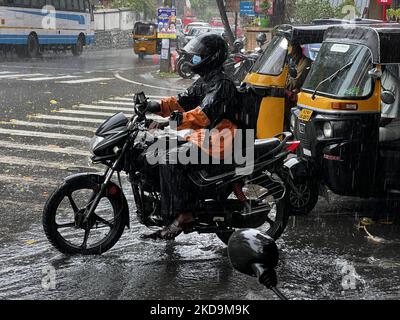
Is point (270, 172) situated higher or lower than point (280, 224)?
higher

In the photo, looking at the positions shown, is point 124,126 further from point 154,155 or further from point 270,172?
point 270,172

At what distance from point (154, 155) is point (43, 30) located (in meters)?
30.0

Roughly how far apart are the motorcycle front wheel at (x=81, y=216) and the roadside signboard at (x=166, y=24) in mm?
20519

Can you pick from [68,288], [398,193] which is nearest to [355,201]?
[398,193]

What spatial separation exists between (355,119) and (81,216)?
306cm

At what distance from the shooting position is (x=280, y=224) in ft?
21.0

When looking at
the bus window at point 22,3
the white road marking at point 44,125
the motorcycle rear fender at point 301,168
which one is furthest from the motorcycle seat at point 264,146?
the bus window at point 22,3

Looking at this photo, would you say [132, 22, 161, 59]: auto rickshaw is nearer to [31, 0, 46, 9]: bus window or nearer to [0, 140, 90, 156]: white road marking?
[31, 0, 46, 9]: bus window

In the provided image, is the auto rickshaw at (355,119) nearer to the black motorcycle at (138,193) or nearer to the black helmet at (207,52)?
the black motorcycle at (138,193)

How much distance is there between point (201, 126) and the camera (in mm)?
5613

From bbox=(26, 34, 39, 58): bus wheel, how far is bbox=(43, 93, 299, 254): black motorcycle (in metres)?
28.3

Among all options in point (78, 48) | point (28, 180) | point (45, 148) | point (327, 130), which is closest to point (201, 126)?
point (327, 130)

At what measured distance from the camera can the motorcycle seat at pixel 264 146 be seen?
19.7 feet

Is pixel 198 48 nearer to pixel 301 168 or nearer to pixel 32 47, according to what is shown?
pixel 301 168
